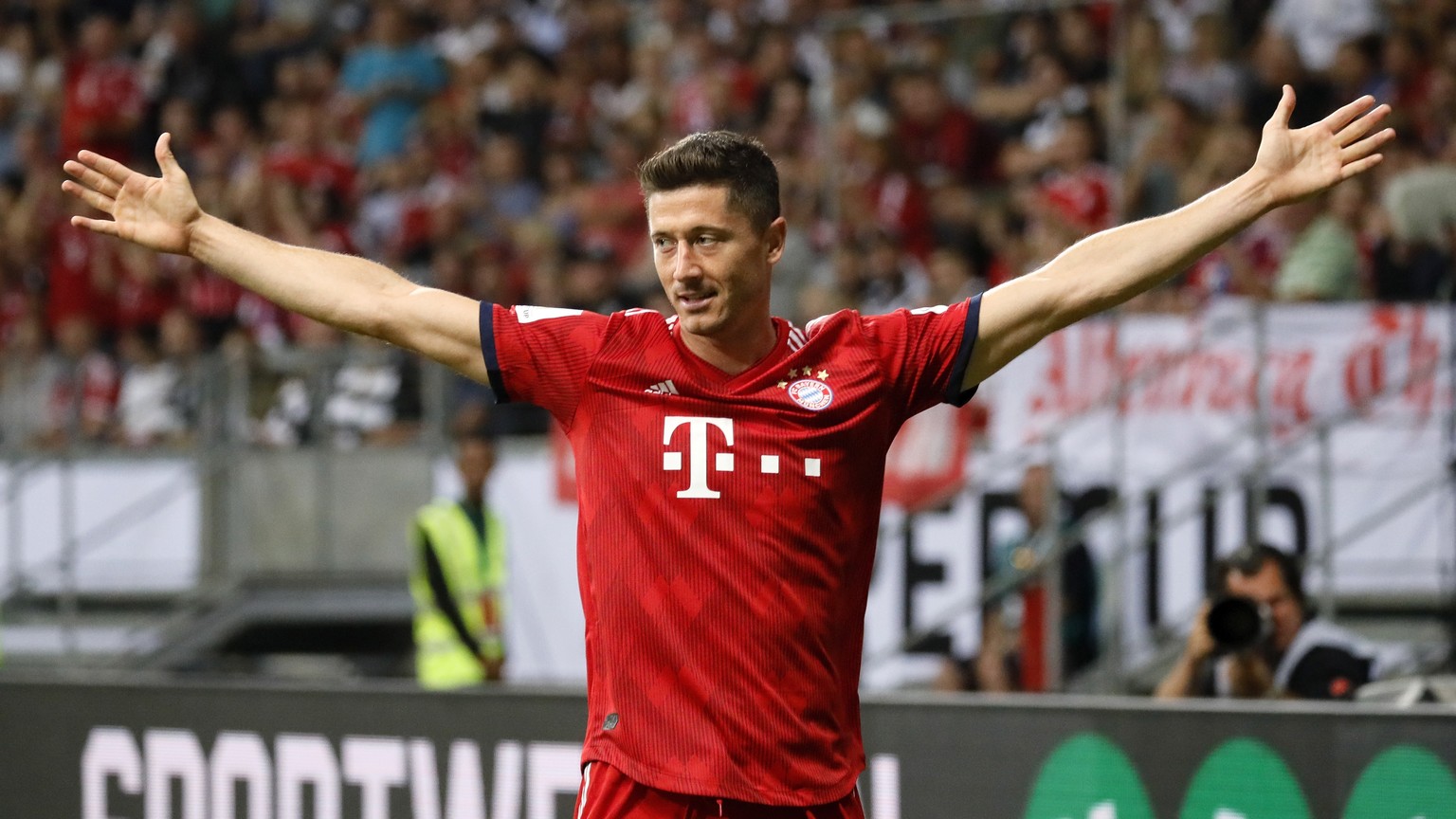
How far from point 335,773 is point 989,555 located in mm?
3735

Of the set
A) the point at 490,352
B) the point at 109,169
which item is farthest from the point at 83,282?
the point at 490,352

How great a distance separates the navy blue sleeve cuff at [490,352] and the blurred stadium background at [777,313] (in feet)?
6.64

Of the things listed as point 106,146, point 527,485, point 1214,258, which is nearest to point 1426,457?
point 1214,258

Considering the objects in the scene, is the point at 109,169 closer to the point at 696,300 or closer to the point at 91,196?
the point at 91,196

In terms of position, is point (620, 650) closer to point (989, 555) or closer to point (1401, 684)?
point (1401, 684)

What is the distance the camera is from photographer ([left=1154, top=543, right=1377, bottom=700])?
5898mm

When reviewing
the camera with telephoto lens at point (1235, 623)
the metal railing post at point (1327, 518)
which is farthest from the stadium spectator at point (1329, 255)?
the camera with telephoto lens at point (1235, 623)

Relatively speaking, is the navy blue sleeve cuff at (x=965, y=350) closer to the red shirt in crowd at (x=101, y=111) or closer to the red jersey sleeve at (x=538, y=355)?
the red jersey sleeve at (x=538, y=355)

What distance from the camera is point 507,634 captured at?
1028 centimetres

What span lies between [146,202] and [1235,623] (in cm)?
327

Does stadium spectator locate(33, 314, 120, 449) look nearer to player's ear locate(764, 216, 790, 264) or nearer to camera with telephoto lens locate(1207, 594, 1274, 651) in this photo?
camera with telephoto lens locate(1207, 594, 1274, 651)

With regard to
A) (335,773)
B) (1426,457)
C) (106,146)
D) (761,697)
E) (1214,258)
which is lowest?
(335,773)

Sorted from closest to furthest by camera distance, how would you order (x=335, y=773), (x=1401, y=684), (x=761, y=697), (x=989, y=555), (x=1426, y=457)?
(x=761, y=697) < (x=1401, y=684) < (x=335, y=773) < (x=1426, y=457) < (x=989, y=555)

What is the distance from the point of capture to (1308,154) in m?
3.87
